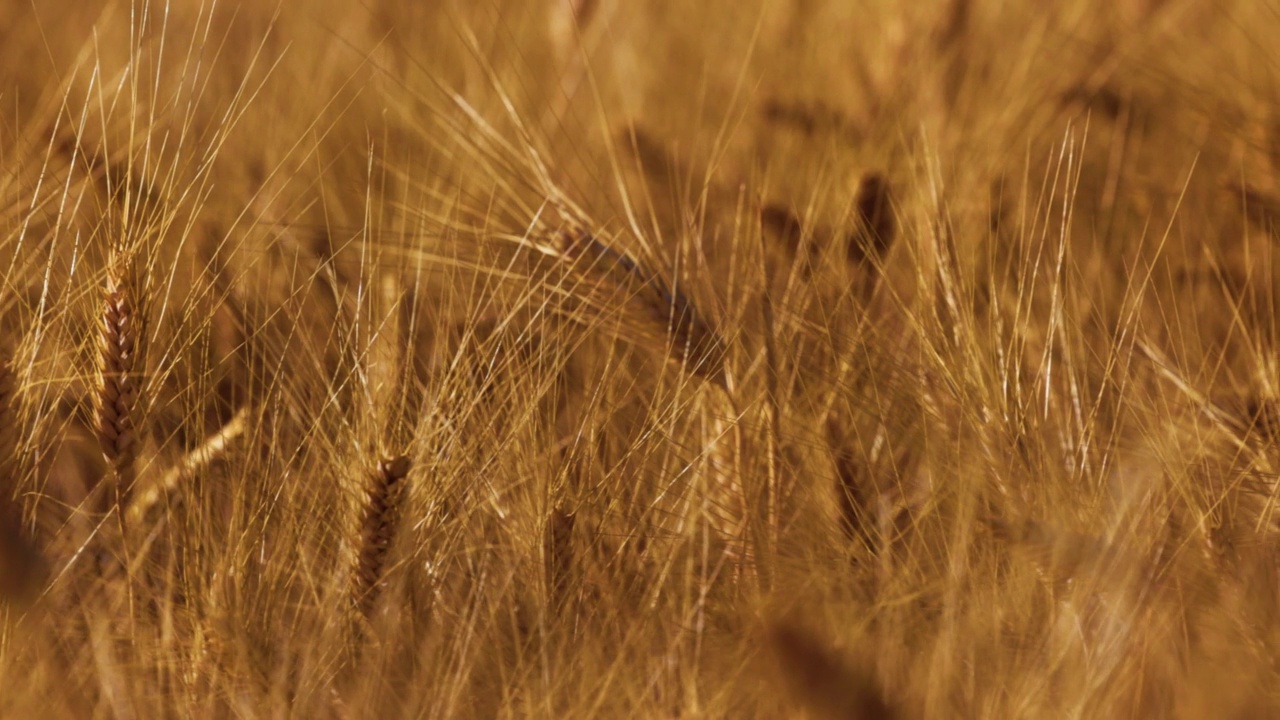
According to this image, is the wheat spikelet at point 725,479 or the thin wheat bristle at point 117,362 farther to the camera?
the wheat spikelet at point 725,479

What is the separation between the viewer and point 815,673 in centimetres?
50

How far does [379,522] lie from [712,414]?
0.28 metres

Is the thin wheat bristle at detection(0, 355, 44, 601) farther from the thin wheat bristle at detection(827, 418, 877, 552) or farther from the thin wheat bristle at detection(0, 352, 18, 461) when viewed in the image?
the thin wheat bristle at detection(827, 418, 877, 552)

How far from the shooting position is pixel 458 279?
1.14 meters

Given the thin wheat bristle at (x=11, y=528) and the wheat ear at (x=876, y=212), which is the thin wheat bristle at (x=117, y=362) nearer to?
the thin wheat bristle at (x=11, y=528)

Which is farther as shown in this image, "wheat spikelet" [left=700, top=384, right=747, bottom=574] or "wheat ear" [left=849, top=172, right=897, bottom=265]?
"wheat ear" [left=849, top=172, right=897, bottom=265]

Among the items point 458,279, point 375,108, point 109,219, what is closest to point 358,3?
point 375,108

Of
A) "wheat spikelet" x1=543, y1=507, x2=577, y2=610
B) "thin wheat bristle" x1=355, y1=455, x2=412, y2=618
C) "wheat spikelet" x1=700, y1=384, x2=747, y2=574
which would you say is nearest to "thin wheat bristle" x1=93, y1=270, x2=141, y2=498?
"thin wheat bristle" x1=355, y1=455, x2=412, y2=618

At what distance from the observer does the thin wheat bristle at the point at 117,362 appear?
742 mm

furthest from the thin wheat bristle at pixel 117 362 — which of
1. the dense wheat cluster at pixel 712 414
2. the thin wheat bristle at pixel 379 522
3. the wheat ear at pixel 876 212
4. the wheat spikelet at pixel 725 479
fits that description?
the wheat ear at pixel 876 212

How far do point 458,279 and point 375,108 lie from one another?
326 millimetres

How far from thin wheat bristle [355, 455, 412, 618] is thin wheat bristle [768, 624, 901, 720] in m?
0.35

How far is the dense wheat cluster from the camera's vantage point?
742mm

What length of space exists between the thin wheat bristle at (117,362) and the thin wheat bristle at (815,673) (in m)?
0.45
